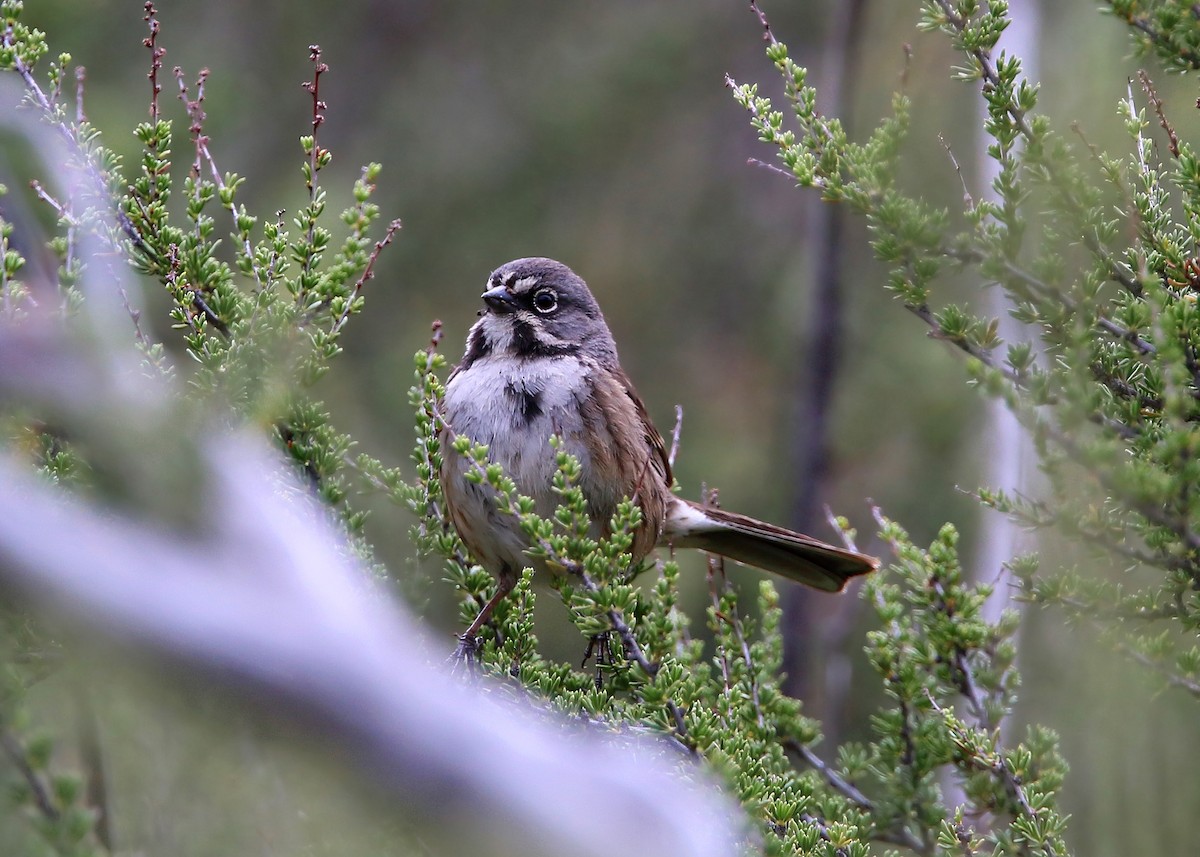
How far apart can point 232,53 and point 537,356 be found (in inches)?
249

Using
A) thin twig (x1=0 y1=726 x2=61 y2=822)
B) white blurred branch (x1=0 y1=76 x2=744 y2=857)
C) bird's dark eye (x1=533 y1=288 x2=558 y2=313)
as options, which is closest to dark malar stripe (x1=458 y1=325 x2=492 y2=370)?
bird's dark eye (x1=533 y1=288 x2=558 y2=313)

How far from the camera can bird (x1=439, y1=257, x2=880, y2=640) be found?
4.00m

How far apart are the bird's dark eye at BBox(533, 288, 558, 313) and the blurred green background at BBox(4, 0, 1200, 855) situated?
2.24m

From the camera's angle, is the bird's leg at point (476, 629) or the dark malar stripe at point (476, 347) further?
the dark malar stripe at point (476, 347)

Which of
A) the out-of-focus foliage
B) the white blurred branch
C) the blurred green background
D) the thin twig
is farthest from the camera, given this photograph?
the blurred green background

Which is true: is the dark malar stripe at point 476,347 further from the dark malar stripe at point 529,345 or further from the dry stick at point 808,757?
the dry stick at point 808,757

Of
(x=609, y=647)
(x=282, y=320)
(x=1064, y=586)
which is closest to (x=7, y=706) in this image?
(x=282, y=320)

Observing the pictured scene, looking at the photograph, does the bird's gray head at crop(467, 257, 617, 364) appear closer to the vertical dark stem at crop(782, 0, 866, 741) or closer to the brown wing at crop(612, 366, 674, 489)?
the brown wing at crop(612, 366, 674, 489)

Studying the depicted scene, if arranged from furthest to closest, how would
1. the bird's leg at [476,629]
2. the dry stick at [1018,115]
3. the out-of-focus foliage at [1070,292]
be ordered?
1. the bird's leg at [476,629]
2. the dry stick at [1018,115]
3. the out-of-focus foliage at [1070,292]

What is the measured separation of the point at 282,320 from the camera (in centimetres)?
304

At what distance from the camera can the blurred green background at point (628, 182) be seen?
25.2 ft

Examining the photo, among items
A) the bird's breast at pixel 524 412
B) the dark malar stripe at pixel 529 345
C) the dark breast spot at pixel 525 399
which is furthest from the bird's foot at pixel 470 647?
the dark malar stripe at pixel 529 345

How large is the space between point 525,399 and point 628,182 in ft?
21.5

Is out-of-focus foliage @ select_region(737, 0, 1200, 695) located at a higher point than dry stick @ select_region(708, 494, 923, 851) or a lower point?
higher
